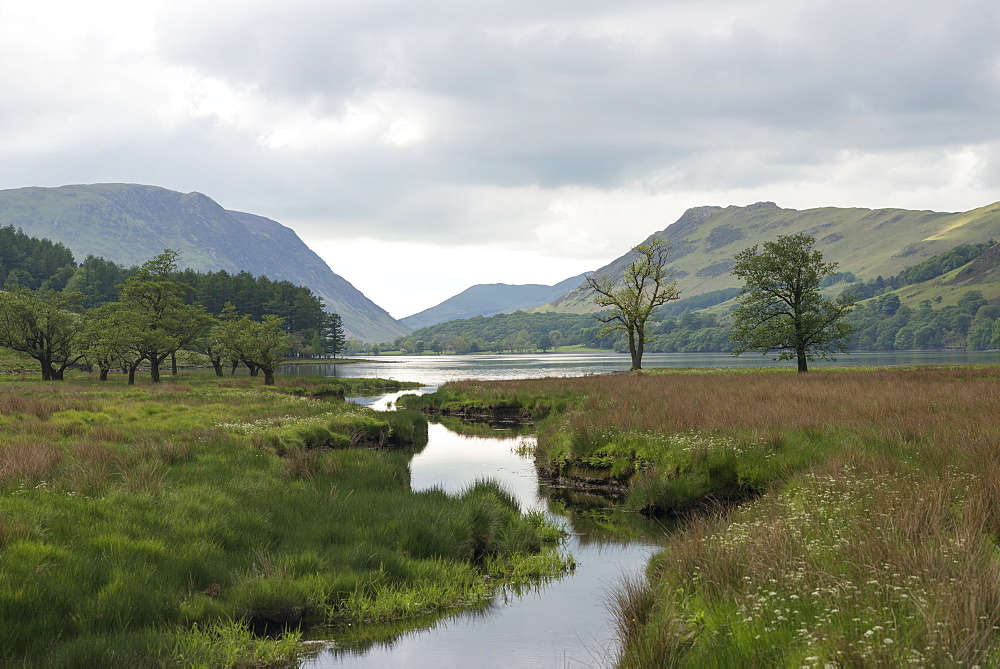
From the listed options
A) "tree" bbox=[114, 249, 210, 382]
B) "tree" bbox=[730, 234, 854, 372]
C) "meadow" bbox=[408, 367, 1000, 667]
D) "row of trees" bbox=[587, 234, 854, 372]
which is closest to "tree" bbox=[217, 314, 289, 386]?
"tree" bbox=[114, 249, 210, 382]

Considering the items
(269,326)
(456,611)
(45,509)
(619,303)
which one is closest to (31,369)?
(269,326)

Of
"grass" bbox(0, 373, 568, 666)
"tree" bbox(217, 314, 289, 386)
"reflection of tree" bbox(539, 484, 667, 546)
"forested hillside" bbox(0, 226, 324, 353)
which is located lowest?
"reflection of tree" bbox(539, 484, 667, 546)

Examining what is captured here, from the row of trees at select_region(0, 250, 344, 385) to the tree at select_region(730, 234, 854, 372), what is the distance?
144 ft

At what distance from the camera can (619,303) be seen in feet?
214

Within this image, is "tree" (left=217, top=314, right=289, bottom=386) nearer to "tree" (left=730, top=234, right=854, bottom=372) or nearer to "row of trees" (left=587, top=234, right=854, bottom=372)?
"row of trees" (left=587, top=234, right=854, bottom=372)

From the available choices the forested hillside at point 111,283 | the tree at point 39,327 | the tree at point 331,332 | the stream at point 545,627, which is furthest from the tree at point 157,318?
the tree at point 331,332

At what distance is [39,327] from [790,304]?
6204 centimetres

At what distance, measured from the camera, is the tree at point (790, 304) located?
165 ft

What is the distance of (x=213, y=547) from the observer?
10320 millimetres

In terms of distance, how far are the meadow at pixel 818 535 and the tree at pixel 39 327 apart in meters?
51.1

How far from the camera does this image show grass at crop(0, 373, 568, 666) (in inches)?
304

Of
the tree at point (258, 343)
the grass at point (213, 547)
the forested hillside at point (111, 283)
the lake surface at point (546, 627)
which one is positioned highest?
the forested hillside at point (111, 283)

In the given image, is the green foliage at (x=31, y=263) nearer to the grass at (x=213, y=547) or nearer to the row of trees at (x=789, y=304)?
the row of trees at (x=789, y=304)

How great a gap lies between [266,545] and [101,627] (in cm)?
339
